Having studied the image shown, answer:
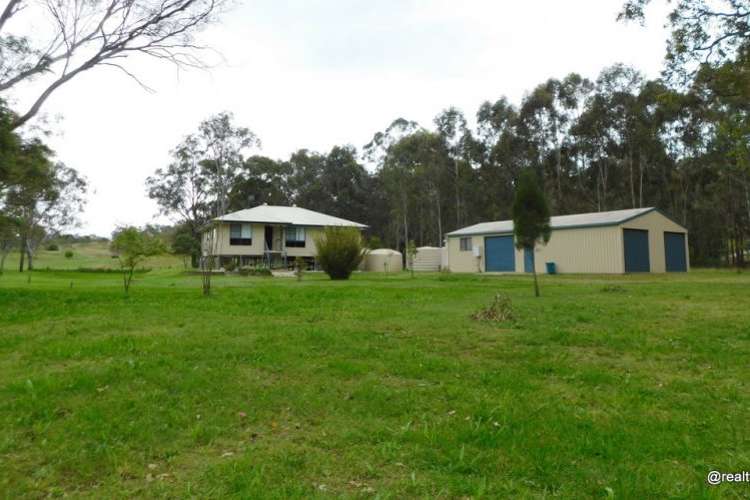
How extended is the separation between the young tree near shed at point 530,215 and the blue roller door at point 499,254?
556 inches

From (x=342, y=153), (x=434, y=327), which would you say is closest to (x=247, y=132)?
(x=342, y=153)

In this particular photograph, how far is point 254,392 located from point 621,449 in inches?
113

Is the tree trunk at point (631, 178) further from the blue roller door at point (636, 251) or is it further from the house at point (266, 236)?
the house at point (266, 236)

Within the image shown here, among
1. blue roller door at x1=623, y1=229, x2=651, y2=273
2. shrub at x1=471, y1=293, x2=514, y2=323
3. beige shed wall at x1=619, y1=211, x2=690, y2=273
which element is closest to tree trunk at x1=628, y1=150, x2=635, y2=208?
beige shed wall at x1=619, y1=211, x2=690, y2=273

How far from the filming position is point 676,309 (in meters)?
8.90

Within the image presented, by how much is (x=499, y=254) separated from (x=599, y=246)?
5.99 meters

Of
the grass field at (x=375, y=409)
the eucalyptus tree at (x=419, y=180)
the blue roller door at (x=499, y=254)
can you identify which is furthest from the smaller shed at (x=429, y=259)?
the grass field at (x=375, y=409)

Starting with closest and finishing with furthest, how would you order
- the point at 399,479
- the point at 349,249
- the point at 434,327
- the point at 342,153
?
the point at 399,479 → the point at 434,327 → the point at 349,249 → the point at 342,153

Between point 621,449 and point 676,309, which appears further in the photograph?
point 676,309

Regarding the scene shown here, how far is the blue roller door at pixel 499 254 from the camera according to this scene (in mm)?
27016

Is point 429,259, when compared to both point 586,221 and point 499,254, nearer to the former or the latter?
point 499,254

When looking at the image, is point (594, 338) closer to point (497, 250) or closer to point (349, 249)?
point (349, 249)

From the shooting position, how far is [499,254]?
2772 cm

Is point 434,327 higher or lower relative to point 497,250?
lower
